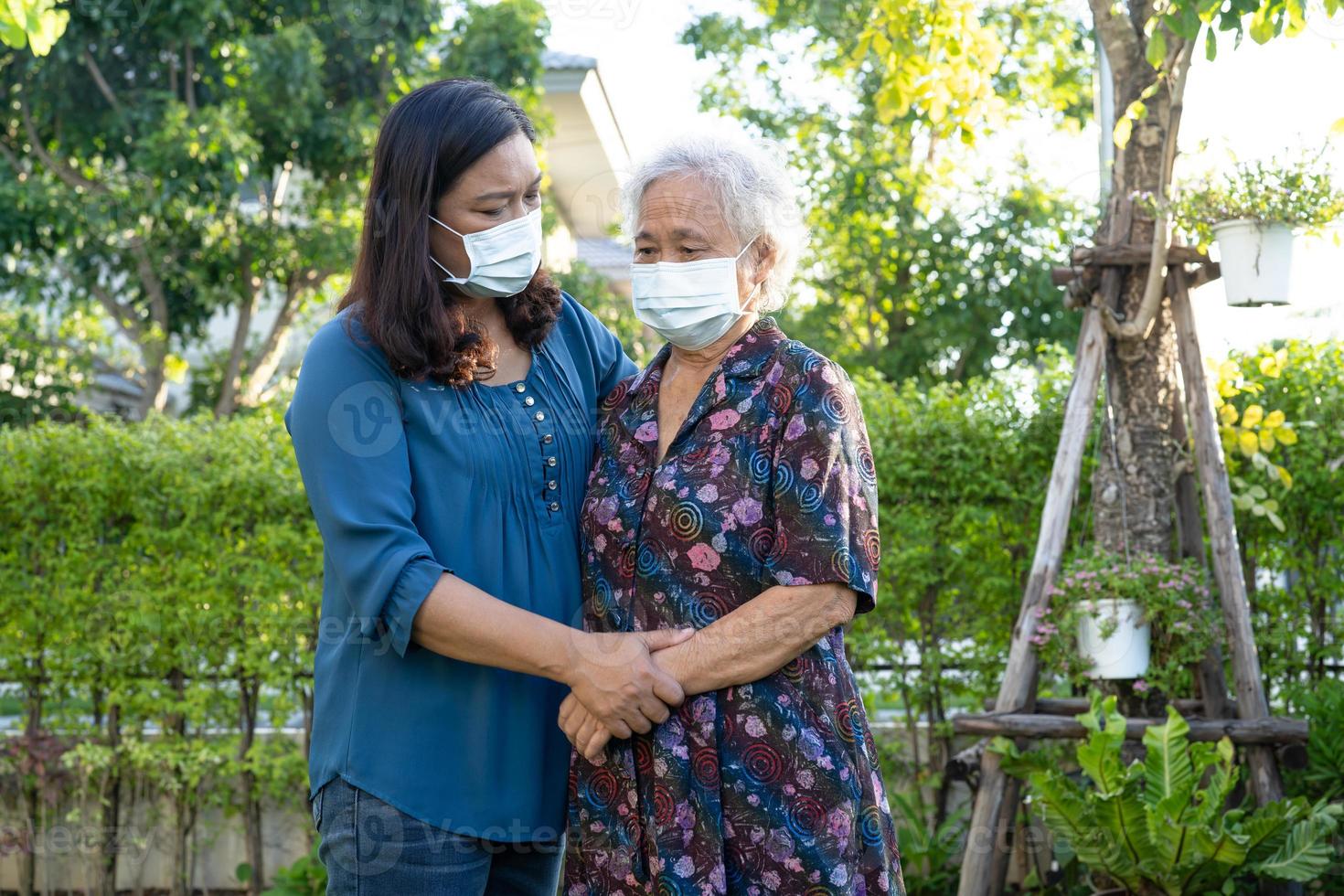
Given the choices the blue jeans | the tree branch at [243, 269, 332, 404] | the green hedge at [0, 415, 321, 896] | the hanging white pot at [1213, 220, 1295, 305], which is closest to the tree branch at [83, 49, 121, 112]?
the tree branch at [243, 269, 332, 404]

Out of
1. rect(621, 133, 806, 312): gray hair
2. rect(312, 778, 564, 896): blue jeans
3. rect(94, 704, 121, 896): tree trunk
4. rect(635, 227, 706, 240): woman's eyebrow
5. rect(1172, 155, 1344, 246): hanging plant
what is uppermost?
rect(1172, 155, 1344, 246): hanging plant

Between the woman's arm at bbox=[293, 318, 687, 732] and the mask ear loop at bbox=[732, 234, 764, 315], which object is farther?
the mask ear loop at bbox=[732, 234, 764, 315]

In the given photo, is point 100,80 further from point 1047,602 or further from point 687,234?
point 687,234

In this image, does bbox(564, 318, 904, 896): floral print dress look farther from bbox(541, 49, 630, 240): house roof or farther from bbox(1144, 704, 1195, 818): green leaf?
bbox(541, 49, 630, 240): house roof

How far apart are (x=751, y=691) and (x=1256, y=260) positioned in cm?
299

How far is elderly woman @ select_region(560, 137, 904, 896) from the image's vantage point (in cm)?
192

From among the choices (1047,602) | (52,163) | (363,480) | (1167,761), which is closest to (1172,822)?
(1167,761)

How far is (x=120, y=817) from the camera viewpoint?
17.9ft

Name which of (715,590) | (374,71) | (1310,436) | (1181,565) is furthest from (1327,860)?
(374,71)

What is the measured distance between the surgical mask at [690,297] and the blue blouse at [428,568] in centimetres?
28

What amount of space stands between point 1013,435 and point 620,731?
330 centimetres

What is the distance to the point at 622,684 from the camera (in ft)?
6.28

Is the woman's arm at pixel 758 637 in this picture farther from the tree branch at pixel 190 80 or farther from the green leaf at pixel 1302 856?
the tree branch at pixel 190 80

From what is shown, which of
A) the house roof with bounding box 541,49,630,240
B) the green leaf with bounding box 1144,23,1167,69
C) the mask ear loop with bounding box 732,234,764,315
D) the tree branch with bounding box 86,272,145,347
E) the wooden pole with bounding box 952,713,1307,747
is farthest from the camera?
the house roof with bounding box 541,49,630,240
